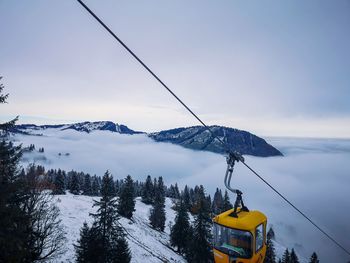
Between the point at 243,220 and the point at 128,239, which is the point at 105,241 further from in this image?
the point at 243,220

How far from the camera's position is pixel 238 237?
10.6 meters

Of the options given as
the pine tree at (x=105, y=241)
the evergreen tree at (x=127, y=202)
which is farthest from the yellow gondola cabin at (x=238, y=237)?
the evergreen tree at (x=127, y=202)

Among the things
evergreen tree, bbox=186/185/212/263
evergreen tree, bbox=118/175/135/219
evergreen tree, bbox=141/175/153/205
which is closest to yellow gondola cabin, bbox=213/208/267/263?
evergreen tree, bbox=186/185/212/263

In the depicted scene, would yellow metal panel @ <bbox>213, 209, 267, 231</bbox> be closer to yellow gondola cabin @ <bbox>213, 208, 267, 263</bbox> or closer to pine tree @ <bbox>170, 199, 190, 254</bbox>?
yellow gondola cabin @ <bbox>213, 208, 267, 263</bbox>

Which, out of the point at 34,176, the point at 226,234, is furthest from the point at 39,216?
the point at 226,234

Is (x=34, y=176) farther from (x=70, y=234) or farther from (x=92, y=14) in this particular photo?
(x=92, y=14)

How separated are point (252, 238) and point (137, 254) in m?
30.6

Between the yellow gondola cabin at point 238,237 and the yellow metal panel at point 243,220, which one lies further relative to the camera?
the yellow gondola cabin at point 238,237

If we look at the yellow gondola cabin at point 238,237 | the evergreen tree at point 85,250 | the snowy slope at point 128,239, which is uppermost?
the yellow gondola cabin at point 238,237

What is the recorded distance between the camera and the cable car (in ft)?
33.6

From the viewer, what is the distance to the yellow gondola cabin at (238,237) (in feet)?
33.5

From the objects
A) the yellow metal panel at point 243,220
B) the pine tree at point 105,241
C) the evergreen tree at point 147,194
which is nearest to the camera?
the yellow metal panel at point 243,220

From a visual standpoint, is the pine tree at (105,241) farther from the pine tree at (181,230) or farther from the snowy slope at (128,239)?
the pine tree at (181,230)

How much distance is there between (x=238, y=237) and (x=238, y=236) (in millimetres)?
43
